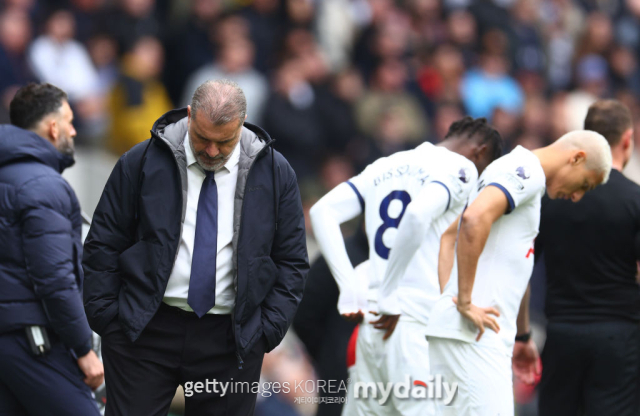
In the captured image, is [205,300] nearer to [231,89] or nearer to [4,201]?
[231,89]

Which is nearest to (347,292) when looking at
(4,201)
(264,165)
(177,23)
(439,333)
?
(439,333)

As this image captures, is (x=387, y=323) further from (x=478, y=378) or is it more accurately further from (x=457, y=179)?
(x=457, y=179)

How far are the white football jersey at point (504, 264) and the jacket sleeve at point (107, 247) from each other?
5.91 feet

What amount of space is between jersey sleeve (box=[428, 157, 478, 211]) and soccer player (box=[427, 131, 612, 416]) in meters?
0.20

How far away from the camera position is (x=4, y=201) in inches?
208

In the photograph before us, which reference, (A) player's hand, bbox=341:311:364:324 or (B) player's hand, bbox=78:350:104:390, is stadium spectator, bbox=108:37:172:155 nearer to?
(B) player's hand, bbox=78:350:104:390

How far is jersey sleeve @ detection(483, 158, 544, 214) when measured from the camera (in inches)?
199

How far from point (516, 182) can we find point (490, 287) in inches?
23.8

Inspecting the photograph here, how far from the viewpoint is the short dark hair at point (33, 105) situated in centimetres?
570

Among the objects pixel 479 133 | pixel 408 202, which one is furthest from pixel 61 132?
pixel 479 133

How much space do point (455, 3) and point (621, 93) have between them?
3.08 m

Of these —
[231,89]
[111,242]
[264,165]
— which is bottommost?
[111,242]

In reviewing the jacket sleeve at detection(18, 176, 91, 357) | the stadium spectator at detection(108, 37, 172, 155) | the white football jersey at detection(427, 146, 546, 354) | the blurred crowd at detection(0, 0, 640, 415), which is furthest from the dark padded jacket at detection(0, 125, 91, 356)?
the stadium spectator at detection(108, 37, 172, 155)

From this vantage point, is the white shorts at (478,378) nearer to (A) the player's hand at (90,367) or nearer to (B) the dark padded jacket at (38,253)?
(A) the player's hand at (90,367)
